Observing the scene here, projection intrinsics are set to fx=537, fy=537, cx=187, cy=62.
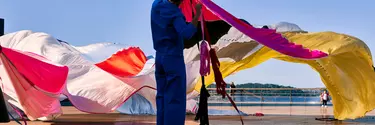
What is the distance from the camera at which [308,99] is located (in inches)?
1022

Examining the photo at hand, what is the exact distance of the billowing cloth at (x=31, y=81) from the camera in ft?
25.5

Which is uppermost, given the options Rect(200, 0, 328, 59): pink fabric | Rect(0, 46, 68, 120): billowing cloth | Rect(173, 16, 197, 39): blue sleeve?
Rect(200, 0, 328, 59): pink fabric

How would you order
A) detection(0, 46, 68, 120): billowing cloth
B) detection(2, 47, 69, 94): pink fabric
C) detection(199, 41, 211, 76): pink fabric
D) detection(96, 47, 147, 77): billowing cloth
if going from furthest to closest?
detection(96, 47, 147, 77): billowing cloth
detection(2, 47, 69, 94): pink fabric
detection(0, 46, 68, 120): billowing cloth
detection(199, 41, 211, 76): pink fabric

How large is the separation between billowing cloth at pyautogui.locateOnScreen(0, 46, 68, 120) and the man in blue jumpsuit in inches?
173

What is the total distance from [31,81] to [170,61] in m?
4.96

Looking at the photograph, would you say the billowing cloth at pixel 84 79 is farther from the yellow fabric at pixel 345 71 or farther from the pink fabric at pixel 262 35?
the pink fabric at pixel 262 35

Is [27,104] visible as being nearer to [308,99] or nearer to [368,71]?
[368,71]

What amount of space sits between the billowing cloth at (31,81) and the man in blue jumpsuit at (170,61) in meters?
4.39

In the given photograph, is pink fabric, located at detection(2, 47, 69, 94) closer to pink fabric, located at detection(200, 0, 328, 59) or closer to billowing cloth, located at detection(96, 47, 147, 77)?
billowing cloth, located at detection(96, 47, 147, 77)

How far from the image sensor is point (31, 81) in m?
8.12

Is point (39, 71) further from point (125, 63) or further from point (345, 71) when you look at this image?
point (345, 71)

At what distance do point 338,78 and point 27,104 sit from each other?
5.88m

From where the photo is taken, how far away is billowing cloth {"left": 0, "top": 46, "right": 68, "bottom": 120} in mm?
7762

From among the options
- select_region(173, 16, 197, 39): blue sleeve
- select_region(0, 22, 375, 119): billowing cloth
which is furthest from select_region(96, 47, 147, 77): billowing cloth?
select_region(173, 16, 197, 39): blue sleeve
